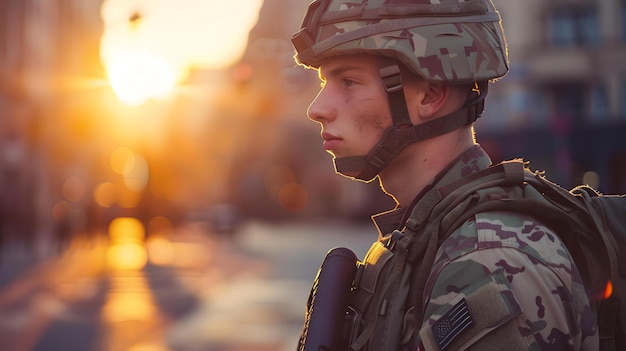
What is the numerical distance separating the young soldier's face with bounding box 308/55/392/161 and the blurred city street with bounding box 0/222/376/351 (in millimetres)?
8116

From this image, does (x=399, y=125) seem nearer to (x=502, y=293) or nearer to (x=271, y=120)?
(x=502, y=293)

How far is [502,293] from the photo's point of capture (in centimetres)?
200

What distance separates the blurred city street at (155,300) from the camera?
11086 mm

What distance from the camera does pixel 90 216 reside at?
1200 inches

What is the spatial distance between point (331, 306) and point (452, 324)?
56cm

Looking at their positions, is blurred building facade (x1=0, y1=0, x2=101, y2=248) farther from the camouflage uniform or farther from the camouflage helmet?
the camouflage uniform

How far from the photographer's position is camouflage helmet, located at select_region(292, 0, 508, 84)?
2.42 metres

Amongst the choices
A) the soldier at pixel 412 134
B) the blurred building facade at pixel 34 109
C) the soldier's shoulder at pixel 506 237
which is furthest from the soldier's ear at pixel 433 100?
the blurred building facade at pixel 34 109

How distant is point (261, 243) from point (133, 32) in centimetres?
1082

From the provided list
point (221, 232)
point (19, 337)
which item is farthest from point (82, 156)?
point (19, 337)

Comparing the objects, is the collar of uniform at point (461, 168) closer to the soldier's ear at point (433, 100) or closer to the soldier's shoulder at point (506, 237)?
the soldier's ear at point (433, 100)

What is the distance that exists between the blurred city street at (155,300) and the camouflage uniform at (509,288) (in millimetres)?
8436

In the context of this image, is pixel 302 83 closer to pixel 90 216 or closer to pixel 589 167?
pixel 90 216

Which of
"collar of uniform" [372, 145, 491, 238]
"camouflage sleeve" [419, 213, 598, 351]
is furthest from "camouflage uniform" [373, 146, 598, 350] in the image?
"collar of uniform" [372, 145, 491, 238]
